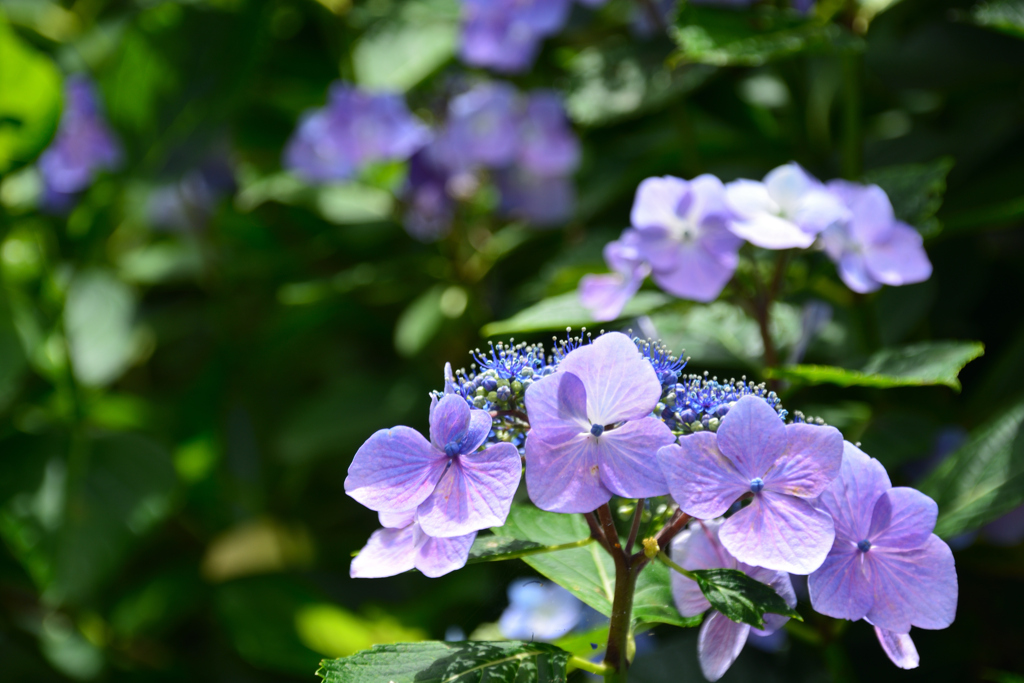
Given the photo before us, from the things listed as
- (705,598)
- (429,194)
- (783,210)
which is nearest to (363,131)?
(429,194)

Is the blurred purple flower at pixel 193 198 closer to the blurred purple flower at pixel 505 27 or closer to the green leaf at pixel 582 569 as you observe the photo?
the blurred purple flower at pixel 505 27

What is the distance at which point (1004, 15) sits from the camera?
0.82 meters

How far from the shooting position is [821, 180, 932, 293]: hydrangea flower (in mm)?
750

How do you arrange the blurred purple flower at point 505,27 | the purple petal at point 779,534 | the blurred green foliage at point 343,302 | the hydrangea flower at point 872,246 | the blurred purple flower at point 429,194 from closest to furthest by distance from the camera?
1. the purple petal at point 779,534
2. the hydrangea flower at point 872,246
3. the blurred green foliage at point 343,302
4. the blurred purple flower at point 505,27
5. the blurred purple flower at point 429,194

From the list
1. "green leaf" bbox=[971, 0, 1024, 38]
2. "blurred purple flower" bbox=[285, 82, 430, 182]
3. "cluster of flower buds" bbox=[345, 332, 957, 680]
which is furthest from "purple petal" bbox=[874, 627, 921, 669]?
"blurred purple flower" bbox=[285, 82, 430, 182]

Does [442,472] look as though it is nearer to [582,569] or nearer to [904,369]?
[582,569]

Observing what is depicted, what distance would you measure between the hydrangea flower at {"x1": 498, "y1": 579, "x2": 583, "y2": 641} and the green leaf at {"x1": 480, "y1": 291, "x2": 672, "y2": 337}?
0.75 ft

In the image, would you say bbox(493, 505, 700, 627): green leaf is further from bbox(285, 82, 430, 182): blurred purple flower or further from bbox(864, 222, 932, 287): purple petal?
bbox(285, 82, 430, 182): blurred purple flower

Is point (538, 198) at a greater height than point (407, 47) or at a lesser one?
lesser

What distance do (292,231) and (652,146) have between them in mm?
783

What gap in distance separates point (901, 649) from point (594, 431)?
22cm

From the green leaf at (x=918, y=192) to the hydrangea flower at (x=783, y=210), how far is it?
0.52 feet

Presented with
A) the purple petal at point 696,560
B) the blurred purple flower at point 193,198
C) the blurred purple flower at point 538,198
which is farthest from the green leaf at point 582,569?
the blurred purple flower at point 193,198

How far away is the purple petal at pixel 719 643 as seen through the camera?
20.4 inches
